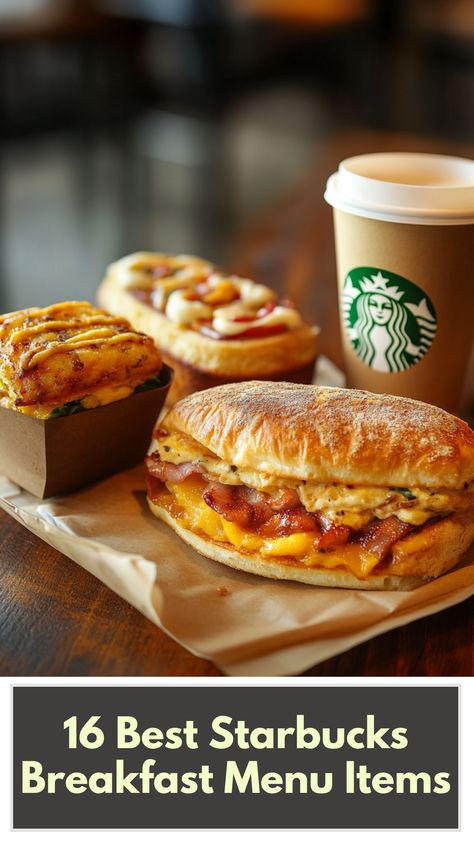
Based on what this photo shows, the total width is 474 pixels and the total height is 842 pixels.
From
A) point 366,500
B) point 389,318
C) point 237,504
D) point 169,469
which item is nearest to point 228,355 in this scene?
point 389,318

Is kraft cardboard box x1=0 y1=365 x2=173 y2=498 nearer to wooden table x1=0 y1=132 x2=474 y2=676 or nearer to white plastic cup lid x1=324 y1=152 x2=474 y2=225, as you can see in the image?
wooden table x1=0 y1=132 x2=474 y2=676

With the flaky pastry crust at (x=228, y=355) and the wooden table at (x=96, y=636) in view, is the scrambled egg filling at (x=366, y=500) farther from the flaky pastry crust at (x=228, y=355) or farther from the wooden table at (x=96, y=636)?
the flaky pastry crust at (x=228, y=355)

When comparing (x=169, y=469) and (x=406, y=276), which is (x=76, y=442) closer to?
(x=169, y=469)

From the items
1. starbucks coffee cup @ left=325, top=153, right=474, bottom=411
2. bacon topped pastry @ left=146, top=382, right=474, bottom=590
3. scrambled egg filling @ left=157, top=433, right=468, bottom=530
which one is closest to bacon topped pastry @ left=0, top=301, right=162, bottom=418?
bacon topped pastry @ left=146, top=382, right=474, bottom=590

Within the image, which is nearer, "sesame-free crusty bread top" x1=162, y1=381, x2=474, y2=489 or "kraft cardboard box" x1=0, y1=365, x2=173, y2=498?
"sesame-free crusty bread top" x1=162, y1=381, x2=474, y2=489

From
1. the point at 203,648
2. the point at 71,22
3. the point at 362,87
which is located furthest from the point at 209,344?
the point at 362,87

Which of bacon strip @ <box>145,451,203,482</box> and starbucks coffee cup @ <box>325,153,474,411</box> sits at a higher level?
starbucks coffee cup @ <box>325,153,474,411</box>
